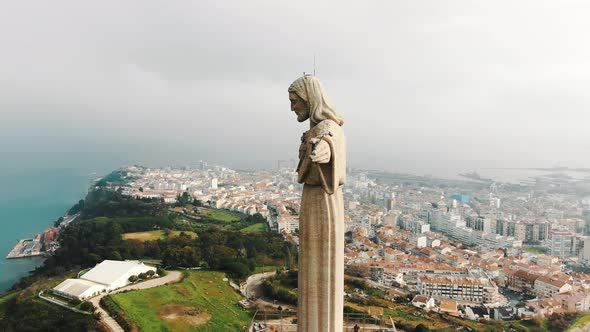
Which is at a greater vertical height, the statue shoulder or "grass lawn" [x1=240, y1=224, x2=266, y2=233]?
the statue shoulder

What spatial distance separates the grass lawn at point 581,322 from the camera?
17.5 meters

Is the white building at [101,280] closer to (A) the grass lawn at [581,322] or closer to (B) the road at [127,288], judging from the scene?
(B) the road at [127,288]

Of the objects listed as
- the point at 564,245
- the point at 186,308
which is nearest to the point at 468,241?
the point at 564,245

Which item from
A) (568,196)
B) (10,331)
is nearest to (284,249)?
(10,331)

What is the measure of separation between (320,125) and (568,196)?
58.3m

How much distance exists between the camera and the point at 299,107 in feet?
7.80

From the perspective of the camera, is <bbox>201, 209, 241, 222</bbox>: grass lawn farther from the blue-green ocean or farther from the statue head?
the statue head

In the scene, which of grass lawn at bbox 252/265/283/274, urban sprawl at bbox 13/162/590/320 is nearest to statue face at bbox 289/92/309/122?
urban sprawl at bbox 13/162/590/320

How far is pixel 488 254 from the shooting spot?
30.3 meters

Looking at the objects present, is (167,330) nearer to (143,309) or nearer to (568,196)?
(143,309)

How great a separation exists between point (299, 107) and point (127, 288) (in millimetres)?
15843

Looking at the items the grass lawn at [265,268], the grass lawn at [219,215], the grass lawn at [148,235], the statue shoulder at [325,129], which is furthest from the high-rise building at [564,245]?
the statue shoulder at [325,129]

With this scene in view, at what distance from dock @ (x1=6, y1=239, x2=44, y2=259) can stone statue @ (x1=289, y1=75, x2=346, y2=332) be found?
3511 centimetres

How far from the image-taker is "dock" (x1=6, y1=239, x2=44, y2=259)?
102 ft
